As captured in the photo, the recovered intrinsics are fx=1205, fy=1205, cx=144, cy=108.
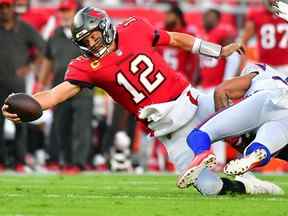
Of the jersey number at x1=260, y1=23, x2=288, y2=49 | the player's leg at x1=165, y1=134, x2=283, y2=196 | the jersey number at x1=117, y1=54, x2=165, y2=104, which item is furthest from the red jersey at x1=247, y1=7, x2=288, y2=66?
the jersey number at x1=117, y1=54, x2=165, y2=104

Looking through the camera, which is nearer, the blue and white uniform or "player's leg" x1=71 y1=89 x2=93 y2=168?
the blue and white uniform

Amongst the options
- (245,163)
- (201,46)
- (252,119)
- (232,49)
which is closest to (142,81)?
(201,46)

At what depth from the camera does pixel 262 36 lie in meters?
14.1

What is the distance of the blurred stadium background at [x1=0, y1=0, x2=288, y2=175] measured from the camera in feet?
47.2

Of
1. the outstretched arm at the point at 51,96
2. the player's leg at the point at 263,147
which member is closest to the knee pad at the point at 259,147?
the player's leg at the point at 263,147

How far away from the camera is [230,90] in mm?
9078

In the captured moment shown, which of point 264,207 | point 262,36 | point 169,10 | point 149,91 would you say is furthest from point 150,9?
point 264,207

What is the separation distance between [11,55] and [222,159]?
9.71ft

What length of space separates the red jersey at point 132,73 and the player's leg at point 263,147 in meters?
0.95

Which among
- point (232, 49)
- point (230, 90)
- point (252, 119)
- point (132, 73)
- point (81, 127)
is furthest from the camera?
point (81, 127)

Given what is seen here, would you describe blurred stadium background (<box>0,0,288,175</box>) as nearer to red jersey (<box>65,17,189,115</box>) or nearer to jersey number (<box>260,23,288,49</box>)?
jersey number (<box>260,23,288,49</box>)

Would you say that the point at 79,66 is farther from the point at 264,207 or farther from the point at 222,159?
the point at 222,159

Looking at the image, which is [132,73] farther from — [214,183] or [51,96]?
[214,183]

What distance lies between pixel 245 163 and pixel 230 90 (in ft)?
3.26
